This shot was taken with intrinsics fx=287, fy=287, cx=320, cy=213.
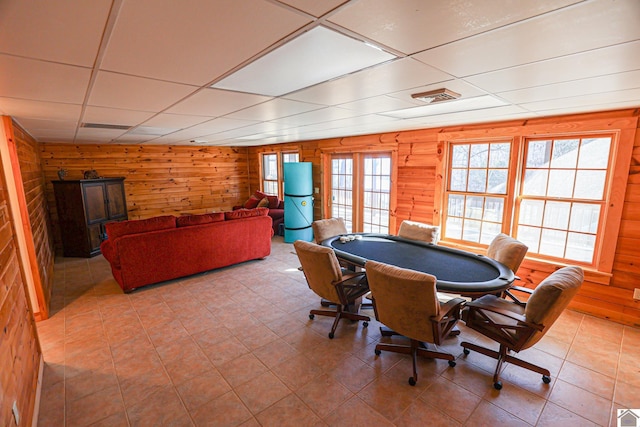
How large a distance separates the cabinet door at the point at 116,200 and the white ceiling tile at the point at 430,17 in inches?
253

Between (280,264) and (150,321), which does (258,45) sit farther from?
(280,264)

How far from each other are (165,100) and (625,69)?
3039 mm

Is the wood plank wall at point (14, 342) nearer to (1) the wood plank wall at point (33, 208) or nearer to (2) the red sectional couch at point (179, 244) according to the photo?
(1) the wood plank wall at point (33, 208)

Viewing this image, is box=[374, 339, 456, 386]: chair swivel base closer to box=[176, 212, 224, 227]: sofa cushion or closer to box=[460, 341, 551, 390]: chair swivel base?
box=[460, 341, 551, 390]: chair swivel base

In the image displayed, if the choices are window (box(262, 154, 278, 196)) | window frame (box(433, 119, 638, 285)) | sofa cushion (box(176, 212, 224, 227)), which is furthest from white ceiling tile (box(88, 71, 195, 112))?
window (box(262, 154, 278, 196))

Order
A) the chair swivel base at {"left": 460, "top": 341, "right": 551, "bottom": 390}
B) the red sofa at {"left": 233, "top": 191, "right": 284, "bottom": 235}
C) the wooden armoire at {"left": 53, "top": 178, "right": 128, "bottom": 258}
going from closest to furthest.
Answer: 1. the chair swivel base at {"left": 460, "top": 341, "right": 551, "bottom": 390}
2. the wooden armoire at {"left": 53, "top": 178, "right": 128, "bottom": 258}
3. the red sofa at {"left": 233, "top": 191, "right": 284, "bottom": 235}

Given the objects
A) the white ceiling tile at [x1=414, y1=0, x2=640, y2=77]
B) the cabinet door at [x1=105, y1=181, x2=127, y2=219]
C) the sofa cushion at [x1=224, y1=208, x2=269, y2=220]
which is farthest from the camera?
the cabinet door at [x1=105, y1=181, x2=127, y2=219]

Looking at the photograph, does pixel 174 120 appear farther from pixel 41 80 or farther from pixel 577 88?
pixel 577 88

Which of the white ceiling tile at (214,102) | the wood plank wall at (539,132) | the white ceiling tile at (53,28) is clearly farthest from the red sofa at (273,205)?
the white ceiling tile at (53,28)

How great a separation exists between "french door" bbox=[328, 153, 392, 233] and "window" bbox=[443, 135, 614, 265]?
1212mm

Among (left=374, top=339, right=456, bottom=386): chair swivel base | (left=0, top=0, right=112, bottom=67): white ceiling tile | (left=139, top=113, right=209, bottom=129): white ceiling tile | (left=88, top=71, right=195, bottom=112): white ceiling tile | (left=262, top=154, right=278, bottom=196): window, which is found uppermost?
(left=139, top=113, right=209, bottom=129): white ceiling tile

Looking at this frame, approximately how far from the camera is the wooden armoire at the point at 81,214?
5230 millimetres

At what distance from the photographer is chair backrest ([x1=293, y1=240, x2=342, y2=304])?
2.66m

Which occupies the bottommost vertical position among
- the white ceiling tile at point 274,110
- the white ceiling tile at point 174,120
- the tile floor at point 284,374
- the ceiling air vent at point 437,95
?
the tile floor at point 284,374
